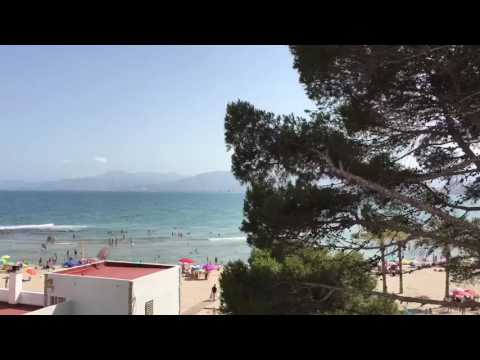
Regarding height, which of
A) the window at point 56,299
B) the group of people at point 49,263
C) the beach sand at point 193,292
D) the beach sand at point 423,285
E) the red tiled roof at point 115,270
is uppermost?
the red tiled roof at point 115,270

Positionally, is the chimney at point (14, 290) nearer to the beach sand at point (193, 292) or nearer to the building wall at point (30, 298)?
the building wall at point (30, 298)

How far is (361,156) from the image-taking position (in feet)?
16.8

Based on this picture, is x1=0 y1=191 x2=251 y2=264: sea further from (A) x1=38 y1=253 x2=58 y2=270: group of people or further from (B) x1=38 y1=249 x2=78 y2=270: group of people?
(A) x1=38 y1=253 x2=58 y2=270: group of people

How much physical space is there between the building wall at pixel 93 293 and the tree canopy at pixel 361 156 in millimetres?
3737

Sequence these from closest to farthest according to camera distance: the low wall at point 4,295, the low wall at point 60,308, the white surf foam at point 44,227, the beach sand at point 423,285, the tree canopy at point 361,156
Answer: the tree canopy at point 361,156
the low wall at point 60,308
the low wall at point 4,295
the beach sand at point 423,285
the white surf foam at point 44,227

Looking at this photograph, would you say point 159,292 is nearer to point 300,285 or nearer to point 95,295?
point 95,295

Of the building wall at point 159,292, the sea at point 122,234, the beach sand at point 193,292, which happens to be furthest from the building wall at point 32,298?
the sea at point 122,234

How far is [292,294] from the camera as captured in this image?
18.5 ft

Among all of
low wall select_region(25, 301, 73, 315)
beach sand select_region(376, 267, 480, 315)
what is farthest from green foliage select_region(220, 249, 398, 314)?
beach sand select_region(376, 267, 480, 315)

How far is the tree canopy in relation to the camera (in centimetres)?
466

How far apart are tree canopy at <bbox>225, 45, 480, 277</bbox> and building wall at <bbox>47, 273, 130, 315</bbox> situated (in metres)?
3.74

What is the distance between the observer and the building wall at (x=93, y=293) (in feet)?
25.0

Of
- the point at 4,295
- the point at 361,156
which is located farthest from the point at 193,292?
the point at 361,156

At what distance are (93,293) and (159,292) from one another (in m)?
1.60
